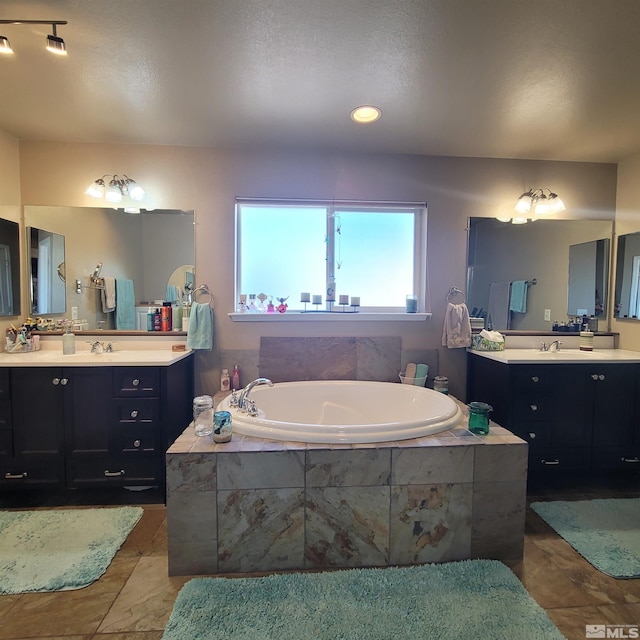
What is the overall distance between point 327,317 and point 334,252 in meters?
0.54

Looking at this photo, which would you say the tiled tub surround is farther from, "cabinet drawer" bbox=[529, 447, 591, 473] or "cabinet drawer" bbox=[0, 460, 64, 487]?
"cabinet drawer" bbox=[0, 460, 64, 487]

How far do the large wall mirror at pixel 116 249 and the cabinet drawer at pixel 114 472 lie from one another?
99 cm

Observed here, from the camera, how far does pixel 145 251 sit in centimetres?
260

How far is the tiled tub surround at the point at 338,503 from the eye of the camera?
1551 millimetres

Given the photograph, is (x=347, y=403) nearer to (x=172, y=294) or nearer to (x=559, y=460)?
(x=559, y=460)

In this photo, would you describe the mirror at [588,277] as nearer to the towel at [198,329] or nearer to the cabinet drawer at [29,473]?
the towel at [198,329]

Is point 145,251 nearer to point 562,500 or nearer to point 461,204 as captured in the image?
point 461,204

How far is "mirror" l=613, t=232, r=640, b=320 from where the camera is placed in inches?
106

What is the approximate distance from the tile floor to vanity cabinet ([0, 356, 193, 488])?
0.46 m

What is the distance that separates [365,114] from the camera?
212 centimetres

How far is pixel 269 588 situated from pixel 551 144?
323cm

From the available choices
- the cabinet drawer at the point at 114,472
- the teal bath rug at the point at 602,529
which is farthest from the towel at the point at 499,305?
the cabinet drawer at the point at 114,472

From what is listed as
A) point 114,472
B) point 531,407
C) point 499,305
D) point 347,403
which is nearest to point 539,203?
point 499,305

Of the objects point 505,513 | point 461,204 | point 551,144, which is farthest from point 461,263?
point 505,513
